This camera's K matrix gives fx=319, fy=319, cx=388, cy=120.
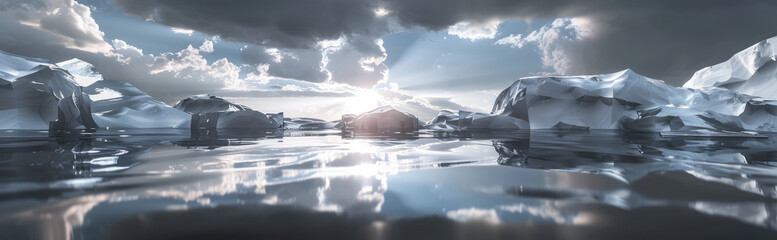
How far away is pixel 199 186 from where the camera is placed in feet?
11.6

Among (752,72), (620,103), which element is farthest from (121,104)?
(752,72)

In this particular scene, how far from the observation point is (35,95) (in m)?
22.5

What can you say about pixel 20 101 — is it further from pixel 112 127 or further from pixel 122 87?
pixel 122 87

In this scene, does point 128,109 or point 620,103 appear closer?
point 620,103

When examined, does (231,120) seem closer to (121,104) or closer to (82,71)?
(121,104)

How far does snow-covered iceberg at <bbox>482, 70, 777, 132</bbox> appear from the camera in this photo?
26.5 m

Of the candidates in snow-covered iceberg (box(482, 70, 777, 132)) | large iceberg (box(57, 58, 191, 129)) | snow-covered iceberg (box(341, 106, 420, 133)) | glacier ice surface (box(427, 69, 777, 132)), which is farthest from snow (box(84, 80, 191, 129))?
snow-covered iceberg (box(482, 70, 777, 132))

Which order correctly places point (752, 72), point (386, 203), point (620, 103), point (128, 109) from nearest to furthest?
point (386, 203) → point (620, 103) → point (128, 109) → point (752, 72)

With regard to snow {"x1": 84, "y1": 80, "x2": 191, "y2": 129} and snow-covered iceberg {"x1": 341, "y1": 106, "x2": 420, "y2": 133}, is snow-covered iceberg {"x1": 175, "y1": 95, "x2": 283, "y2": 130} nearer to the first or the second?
snow {"x1": 84, "y1": 80, "x2": 191, "y2": 129}

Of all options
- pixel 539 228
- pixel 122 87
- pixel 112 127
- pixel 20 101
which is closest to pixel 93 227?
pixel 539 228

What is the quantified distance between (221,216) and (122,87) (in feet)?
139

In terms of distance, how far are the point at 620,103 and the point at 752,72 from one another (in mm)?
17001

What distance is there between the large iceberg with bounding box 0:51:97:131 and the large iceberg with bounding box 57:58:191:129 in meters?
5.10

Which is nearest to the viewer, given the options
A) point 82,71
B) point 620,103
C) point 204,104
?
point 620,103
